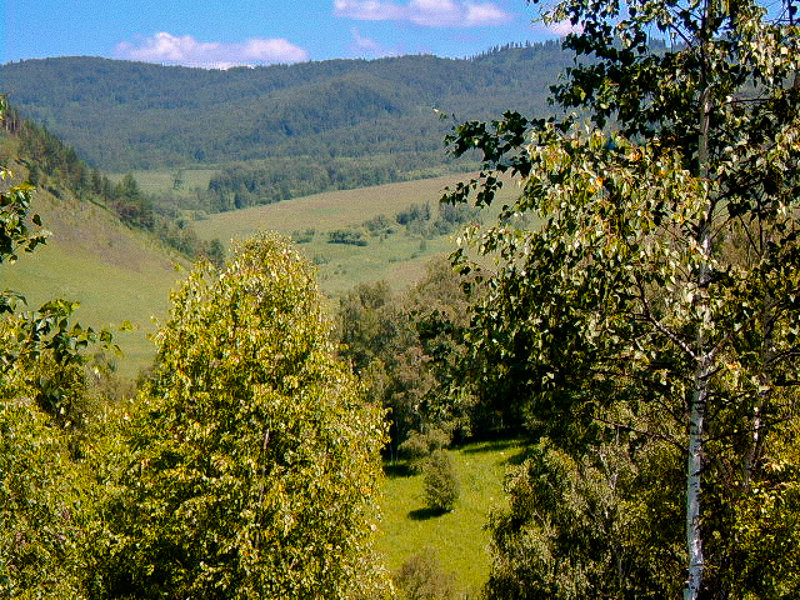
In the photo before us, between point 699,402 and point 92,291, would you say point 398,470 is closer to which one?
point 699,402

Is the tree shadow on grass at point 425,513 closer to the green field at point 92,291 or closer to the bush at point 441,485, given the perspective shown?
the bush at point 441,485

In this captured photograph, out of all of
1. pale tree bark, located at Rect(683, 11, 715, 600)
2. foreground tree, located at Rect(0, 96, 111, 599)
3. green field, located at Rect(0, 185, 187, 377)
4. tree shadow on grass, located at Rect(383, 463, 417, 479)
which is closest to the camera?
pale tree bark, located at Rect(683, 11, 715, 600)

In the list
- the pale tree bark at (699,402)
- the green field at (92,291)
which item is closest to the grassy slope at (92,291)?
the green field at (92,291)

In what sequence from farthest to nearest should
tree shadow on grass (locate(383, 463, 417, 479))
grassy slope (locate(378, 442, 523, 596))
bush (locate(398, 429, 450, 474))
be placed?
Result: tree shadow on grass (locate(383, 463, 417, 479)) < bush (locate(398, 429, 450, 474)) < grassy slope (locate(378, 442, 523, 596))

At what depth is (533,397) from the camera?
9.32 m

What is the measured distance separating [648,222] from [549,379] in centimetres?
250

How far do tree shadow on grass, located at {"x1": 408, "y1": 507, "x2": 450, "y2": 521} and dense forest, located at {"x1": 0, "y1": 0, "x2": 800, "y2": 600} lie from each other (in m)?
32.2

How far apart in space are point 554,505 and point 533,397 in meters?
20.2

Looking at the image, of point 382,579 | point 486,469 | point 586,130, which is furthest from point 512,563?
point 486,469

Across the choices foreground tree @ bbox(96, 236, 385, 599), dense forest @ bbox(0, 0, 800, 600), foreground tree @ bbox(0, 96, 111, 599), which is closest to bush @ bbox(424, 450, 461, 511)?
dense forest @ bbox(0, 0, 800, 600)

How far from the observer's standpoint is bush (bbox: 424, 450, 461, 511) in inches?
2507

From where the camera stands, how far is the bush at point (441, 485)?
63.7 metres

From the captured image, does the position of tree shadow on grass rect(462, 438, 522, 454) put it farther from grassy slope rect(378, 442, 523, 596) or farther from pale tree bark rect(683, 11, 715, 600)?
pale tree bark rect(683, 11, 715, 600)

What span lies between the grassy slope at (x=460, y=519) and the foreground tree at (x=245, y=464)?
27.6 meters
